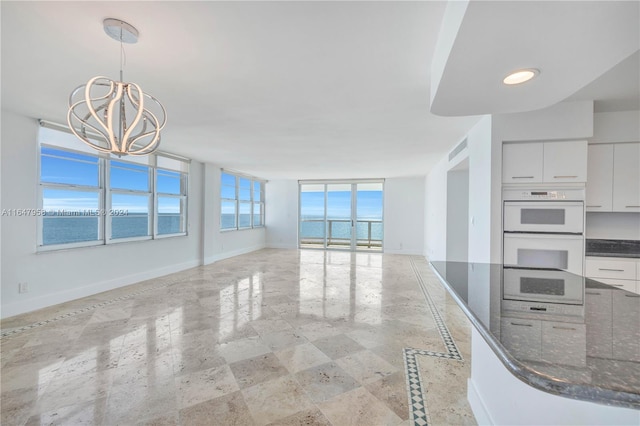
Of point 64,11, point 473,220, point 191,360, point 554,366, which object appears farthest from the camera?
point 473,220

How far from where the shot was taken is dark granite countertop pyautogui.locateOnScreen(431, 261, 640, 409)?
1.88 ft

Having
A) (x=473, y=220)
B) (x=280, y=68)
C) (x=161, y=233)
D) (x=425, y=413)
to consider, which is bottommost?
(x=425, y=413)

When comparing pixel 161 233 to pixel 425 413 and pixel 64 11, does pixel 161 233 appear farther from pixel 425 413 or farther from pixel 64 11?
pixel 425 413

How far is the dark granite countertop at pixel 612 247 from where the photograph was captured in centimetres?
300

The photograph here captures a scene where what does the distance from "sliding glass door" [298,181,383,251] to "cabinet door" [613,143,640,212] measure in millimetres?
6049

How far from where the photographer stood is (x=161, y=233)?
5.52 metres

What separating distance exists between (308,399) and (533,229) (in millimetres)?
2752

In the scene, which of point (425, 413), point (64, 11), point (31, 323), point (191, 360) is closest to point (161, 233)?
point (31, 323)

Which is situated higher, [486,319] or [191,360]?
[486,319]

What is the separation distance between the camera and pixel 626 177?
287 cm

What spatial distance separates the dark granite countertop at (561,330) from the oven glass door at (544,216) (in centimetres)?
148

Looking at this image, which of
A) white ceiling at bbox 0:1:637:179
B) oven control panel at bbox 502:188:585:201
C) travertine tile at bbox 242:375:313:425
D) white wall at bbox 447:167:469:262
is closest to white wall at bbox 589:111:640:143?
oven control panel at bbox 502:188:585:201

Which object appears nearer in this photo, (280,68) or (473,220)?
(280,68)

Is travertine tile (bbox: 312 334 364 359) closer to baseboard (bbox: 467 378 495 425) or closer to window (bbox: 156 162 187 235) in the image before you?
baseboard (bbox: 467 378 495 425)
